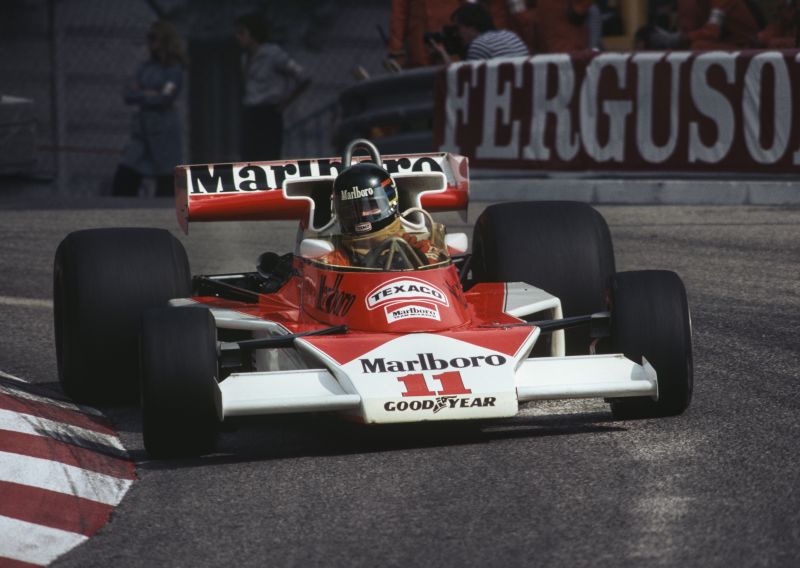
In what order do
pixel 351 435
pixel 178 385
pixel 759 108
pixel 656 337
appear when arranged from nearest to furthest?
pixel 178 385 → pixel 656 337 → pixel 351 435 → pixel 759 108

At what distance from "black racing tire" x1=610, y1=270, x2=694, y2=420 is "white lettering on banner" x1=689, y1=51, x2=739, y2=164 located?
669 centimetres

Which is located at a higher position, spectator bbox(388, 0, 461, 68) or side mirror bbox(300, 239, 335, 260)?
spectator bbox(388, 0, 461, 68)

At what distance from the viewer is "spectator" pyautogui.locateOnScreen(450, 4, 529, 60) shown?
45.3 feet

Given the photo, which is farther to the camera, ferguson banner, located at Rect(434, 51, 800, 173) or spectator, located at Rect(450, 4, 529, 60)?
spectator, located at Rect(450, 4, 529, 60)

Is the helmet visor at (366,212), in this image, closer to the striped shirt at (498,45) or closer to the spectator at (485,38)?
the spectator at (485,38)

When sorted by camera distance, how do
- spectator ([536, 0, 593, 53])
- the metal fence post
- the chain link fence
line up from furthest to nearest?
the chain link fence < the metal fence post < spectator ([536, 0, 593, 53])

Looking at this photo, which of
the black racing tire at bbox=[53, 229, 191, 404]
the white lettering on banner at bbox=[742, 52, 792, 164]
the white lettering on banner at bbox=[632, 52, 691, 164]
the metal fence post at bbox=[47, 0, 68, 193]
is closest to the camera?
the black racing tire at bbox=[53, 229, 191, 404]

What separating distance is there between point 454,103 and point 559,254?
7.37 meters

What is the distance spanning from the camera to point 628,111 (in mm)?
12984

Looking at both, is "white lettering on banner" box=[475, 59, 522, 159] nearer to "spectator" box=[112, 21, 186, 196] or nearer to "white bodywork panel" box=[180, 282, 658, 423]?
"spectator" box=[112, 21, 186, 196]

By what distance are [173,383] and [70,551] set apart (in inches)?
42.1

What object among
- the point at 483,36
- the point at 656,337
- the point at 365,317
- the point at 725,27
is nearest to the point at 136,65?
the point at 483,36

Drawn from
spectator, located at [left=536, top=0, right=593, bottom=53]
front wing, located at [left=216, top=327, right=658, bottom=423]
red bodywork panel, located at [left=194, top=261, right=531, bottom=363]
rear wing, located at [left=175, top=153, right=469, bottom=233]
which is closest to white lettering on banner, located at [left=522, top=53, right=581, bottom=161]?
spectator, located at [left=536, top=0, right=593, bottom=53]

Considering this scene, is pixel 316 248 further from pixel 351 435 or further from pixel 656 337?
pixel 656 337
